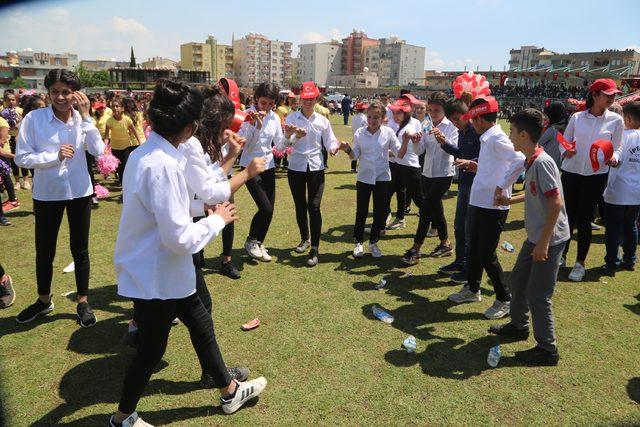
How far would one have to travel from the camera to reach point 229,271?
17.3 feet

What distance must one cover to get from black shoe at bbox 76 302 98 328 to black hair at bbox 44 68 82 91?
79.7 inches

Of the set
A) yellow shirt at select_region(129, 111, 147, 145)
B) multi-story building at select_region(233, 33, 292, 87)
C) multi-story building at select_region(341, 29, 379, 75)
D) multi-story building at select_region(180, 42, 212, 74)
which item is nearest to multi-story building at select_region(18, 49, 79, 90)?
multi-story building at select_region(180, 42, 212, 74)

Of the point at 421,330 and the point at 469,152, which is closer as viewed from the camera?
the point at 421,330

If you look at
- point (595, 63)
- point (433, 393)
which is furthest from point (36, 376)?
point (595, 63)

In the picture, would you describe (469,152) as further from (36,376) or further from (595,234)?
(36,376)

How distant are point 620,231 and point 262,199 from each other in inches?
187

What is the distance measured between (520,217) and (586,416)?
19.7 ft

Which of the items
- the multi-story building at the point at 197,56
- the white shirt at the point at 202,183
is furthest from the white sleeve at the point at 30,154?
the multi-story building at the point at 197,56

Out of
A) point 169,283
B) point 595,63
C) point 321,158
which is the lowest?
point 169,283

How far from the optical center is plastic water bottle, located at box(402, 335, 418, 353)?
147 inches

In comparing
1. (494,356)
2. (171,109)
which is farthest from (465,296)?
(171,109)

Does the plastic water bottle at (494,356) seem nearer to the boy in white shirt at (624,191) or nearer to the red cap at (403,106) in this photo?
the boy in white shirt at (624,191)

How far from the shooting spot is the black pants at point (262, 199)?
18.7ft

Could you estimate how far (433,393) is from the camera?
3.17 metres
